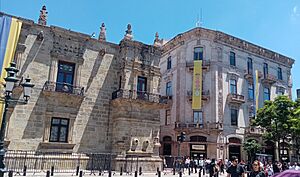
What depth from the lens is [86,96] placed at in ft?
71.9

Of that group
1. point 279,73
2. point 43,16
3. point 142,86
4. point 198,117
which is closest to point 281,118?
point 198,117

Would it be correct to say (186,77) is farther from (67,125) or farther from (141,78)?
(67,125)

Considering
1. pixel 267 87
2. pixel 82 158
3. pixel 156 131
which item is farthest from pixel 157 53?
pixel 267 87

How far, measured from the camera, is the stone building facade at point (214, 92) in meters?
30.1

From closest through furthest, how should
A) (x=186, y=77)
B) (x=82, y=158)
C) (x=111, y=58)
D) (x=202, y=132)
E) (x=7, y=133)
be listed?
(x=7, y=133) < (x=82, y=158) < (x=111, y=58) < (x=202, y=132) < (x=186, y=77)

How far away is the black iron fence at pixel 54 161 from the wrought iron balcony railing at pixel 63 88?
14.5ft

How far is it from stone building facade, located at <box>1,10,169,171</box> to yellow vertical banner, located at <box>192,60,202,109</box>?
25.4 ft

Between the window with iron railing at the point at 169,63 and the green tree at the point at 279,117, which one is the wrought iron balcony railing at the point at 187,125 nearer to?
the green tree at the point at 279,117

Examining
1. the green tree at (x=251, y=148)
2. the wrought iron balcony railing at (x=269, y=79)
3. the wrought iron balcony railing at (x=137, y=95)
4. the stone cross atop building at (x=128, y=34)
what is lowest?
the green tree at (x=251, y=148)

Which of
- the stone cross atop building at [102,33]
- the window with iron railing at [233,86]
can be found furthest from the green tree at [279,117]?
the stone cross atop building at [102,33]

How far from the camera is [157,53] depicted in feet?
82.1

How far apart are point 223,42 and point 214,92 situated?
6.17 metres

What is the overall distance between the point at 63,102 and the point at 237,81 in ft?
67.3

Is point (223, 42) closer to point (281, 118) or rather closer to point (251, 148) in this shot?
point (281, 118)
